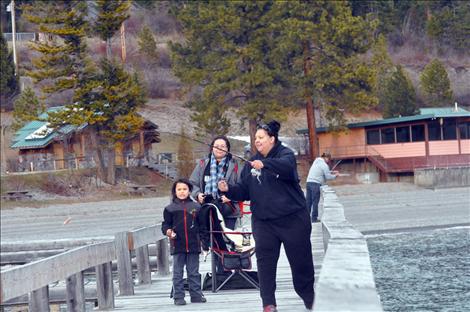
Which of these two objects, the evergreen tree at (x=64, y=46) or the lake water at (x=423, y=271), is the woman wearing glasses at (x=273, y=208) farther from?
the evergreen tree at (x=64, y=46)

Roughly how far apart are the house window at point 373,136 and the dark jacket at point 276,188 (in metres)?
53.0

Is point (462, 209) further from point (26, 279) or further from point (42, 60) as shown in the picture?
point (26, 279)

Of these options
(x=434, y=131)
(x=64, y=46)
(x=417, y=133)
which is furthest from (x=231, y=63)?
(x=434, y=131)

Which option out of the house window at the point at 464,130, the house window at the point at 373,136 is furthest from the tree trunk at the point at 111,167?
the house window at the point at 464,130

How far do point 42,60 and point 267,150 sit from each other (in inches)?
1820

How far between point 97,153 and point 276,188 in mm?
48045

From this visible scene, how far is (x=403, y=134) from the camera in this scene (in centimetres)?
6072

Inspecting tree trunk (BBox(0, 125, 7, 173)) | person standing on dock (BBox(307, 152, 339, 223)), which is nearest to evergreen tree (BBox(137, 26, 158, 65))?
tree trunk (BBox(0, 125, 7, 173))

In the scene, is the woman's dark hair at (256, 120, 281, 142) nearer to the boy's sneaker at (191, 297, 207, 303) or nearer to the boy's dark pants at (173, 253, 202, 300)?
the boy's dark pants at (173, 253, 202, 300)

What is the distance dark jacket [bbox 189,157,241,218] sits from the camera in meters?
12.2

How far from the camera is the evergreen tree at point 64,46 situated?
5434 centimetres

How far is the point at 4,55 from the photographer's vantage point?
78062 mm

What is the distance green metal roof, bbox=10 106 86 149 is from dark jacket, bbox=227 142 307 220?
50578mm

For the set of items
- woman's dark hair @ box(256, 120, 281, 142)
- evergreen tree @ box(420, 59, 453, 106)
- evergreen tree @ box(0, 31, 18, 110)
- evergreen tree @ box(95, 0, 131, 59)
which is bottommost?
woman's dark hair @ box(256, 120, 281, 142)
